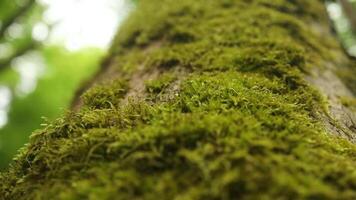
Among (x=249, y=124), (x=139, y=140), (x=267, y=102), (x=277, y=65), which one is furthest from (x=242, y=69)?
(x=139, y=140)

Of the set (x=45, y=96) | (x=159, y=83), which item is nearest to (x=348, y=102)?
(x=159, y=83)

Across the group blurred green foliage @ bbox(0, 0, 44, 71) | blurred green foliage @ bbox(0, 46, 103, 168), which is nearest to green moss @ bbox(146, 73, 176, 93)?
blurred green foliage @ bbox(0, 0, 44, 71)

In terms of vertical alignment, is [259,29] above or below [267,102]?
above

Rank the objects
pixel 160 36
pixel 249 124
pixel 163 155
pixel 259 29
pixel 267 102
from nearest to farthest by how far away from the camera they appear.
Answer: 1. pixel 163 155
2. pixel 249 124
3. pixel 267 102
4. pixel 259 29
5. pixel 160 36

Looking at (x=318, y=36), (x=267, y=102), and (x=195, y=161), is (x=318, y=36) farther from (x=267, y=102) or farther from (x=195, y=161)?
(x=195, y=161)

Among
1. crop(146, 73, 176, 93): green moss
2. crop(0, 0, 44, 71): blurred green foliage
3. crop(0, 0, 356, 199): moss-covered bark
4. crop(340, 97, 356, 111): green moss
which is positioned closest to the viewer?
Answer: crop(0, 0, 356, 199): moss-covered bark

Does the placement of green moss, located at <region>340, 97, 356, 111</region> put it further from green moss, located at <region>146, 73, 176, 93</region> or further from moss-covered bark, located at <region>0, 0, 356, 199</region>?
green moss, located at <region>146, 73, 176, 93</region>

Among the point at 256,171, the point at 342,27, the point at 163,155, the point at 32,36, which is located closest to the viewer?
the point at 256,171
